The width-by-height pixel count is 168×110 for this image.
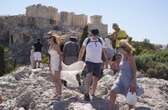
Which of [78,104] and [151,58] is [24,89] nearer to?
[78,104]

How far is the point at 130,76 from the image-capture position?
9578 mm

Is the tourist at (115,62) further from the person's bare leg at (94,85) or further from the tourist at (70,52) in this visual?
the person's bare leg at (94,85)

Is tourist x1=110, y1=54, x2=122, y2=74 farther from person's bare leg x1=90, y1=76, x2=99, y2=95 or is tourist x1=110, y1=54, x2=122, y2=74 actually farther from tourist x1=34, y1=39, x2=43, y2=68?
tourist x1=34, y1=39, x2=43, y2=68

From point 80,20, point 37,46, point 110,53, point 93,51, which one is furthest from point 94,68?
point 80,20

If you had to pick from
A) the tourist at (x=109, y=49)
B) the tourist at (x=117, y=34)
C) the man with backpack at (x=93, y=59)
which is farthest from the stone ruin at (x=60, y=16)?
the man with backpack at (x=93, y=59)

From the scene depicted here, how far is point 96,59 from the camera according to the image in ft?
36.9

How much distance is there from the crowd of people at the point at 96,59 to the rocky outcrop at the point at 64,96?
29cm

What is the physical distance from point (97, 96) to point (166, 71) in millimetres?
7027

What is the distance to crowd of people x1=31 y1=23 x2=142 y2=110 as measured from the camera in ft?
31.2

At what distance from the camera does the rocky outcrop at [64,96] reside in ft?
35.7

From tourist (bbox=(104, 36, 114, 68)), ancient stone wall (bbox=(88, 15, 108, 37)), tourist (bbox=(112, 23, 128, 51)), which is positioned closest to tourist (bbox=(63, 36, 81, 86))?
tourist (bbox=(104, 36, 114, 68))

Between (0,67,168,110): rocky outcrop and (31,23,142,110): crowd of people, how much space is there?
0.29 m

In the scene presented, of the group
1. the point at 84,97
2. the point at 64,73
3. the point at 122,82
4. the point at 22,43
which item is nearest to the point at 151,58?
the point at 64,73

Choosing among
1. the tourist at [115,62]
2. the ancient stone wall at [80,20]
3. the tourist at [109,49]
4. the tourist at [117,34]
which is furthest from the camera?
the ancient stone wall at [80,20]
